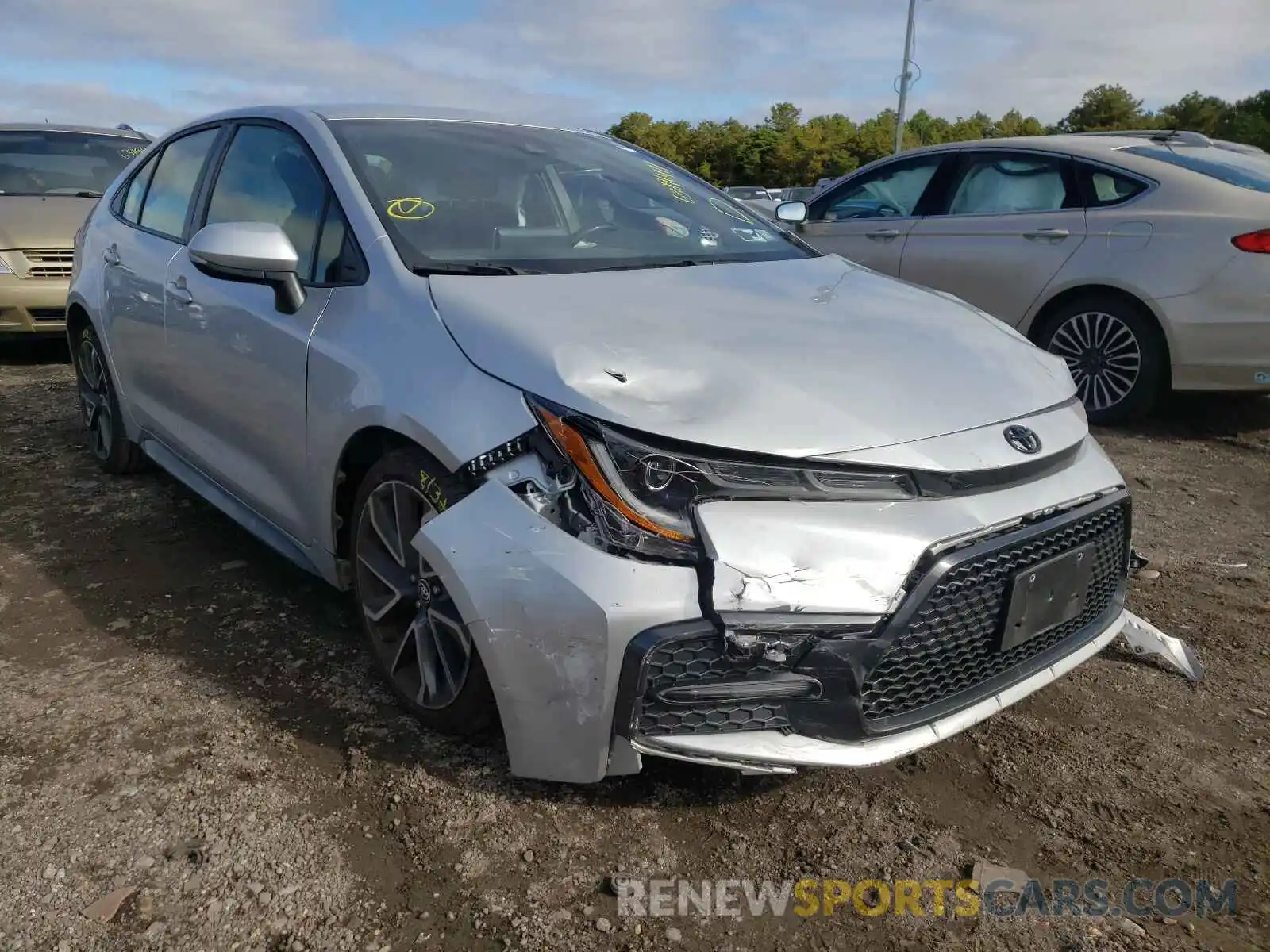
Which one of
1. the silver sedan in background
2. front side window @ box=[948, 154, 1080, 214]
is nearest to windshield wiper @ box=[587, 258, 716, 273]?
the silver sedan in background

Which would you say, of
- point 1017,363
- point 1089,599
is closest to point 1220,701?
point 1089,599

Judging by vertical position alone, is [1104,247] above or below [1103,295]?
above

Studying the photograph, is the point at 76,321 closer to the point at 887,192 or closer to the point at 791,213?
the point at 791,213

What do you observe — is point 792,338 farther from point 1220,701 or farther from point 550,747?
point 1220,701

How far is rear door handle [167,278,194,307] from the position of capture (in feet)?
10.8

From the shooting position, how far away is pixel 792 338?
Answer: 91.5 inches

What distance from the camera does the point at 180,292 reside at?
Result: 3.37 metres

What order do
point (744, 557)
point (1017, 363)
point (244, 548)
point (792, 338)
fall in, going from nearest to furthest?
1. point (744, 557)
2. point (792, 338)
3. point (1017, 363)
4. point (244, 548)

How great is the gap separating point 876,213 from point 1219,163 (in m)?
1.97

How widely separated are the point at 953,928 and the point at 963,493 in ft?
2.78

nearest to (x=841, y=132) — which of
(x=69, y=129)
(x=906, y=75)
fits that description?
(x=906, y=75)

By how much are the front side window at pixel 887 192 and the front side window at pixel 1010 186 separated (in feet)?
0.86

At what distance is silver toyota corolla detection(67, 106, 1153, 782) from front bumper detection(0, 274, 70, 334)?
4712 mm

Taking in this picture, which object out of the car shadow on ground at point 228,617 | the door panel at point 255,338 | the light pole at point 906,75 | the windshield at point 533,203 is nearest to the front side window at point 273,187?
the door panel at point 255,338
